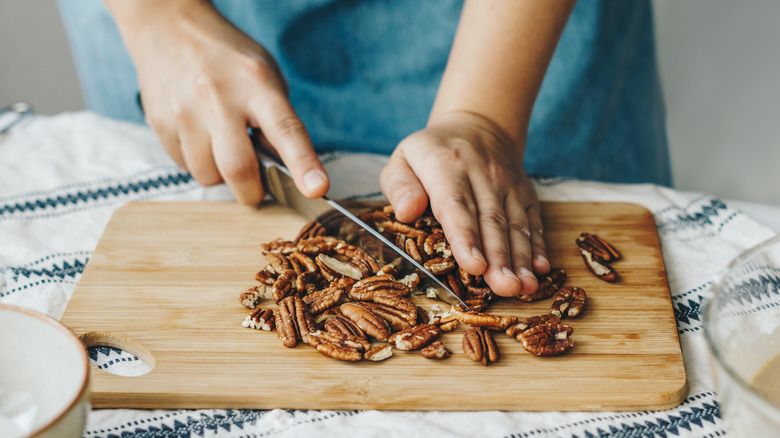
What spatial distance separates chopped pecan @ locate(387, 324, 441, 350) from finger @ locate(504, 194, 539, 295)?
0.48 ft

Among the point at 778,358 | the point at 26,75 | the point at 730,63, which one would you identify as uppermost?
the point at 778,358

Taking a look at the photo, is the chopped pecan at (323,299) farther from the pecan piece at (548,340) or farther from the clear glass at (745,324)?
the clear glass at (745,324)

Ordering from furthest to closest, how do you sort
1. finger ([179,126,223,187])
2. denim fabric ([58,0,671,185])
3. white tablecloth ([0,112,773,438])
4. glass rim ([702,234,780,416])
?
1. denim fabric ([58,0,671,185])
2. finger ([179,126,223,187])
3. white tablecloth ([0,112,773,438])
4. glass rim ([702,234,780,416])

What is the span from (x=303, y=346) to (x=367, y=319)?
91 millimetres

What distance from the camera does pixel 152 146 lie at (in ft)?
4.80

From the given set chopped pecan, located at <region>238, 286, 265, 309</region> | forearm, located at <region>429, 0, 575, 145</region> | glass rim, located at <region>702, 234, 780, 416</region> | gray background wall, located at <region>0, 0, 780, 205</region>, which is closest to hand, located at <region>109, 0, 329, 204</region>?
chopped pecan, located at <region>238, 286, 265, 309</region>

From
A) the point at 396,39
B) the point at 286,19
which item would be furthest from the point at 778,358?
the point at 286,19

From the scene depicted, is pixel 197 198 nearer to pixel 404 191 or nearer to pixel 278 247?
pixel 278 247

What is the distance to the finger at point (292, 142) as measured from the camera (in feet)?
3.54

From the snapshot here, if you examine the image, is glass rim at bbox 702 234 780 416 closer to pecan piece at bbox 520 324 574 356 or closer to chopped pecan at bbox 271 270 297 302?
pecan piece at bbox 520 324 574 356

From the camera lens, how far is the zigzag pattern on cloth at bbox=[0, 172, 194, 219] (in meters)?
1.26

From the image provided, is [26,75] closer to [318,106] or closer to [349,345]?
[318,106]

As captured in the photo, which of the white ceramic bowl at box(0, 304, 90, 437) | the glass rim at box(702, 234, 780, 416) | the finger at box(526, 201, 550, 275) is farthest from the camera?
the finger at box(526, 201, 550, 275)

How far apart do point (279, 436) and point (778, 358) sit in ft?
1.72
